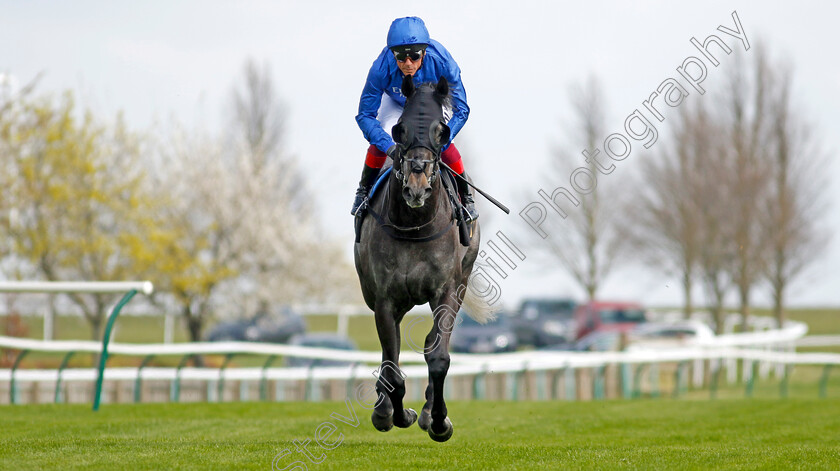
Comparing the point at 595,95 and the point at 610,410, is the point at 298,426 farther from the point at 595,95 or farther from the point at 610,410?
the point at 595,95

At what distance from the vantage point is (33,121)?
24609 mm

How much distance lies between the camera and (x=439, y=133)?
20.1 ft

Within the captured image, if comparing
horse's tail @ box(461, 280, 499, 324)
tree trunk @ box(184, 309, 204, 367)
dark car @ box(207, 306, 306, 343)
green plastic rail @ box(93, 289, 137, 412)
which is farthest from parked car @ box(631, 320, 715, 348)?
green plastic rail @ box(93, 289, 137, 412)

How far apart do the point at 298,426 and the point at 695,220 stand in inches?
942

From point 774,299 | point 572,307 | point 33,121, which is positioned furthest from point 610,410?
point 572,307

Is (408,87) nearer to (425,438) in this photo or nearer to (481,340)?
(425,438)

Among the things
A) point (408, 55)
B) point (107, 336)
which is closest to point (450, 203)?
point (408, 55)

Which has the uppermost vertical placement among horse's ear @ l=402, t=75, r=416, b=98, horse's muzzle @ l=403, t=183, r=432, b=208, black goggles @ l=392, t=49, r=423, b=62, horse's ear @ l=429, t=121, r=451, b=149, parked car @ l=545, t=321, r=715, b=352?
black goggles @ l=392, t=49, r=423, b=62

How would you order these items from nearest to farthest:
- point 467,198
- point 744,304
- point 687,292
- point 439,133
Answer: point 439,133 < point 467,198 < point 744,304 < point 687,292

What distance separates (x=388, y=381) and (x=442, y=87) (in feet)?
6.78

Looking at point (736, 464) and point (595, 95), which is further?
point (595, 95)

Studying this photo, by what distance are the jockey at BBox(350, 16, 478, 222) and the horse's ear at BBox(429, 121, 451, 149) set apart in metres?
0.32

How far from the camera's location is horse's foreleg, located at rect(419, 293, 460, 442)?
6.48m

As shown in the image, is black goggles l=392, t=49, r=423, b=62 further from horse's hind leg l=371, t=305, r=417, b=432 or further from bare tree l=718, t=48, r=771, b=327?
bare tree l=718, t=48, r=771, b=327
